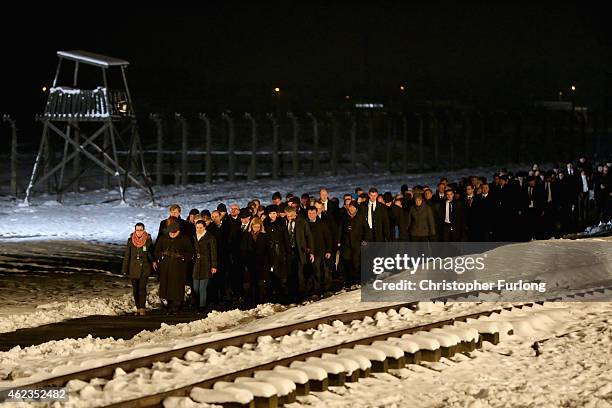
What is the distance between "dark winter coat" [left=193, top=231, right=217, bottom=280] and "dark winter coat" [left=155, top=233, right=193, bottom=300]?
0.19 metres

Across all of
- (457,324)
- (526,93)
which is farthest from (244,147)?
(457,324)

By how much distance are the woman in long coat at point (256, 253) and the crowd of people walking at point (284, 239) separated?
0.01 m

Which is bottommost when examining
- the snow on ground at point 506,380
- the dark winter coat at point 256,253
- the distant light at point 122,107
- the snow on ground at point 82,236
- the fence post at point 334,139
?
the snow on ground at point 82,236

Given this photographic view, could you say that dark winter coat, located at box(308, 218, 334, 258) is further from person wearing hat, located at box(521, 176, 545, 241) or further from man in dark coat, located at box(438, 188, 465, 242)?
person wearing hat, located at box(521, 176, 545, 241)

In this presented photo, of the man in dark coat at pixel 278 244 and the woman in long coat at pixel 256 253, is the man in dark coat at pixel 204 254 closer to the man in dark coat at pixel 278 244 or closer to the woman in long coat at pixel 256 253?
the woman in long coat at pixel 256 253

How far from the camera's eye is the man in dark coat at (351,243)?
752 inches

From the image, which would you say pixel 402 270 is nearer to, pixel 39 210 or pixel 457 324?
pixel 457 324

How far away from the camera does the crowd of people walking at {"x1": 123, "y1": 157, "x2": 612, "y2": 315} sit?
16422 mm

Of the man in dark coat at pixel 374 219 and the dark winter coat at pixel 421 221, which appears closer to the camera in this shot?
the man in dark coat at pixel 374 219

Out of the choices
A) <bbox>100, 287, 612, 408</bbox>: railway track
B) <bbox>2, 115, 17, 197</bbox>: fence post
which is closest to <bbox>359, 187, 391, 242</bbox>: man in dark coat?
<bbox>100, 287, 612, 408</bbox>: railway track

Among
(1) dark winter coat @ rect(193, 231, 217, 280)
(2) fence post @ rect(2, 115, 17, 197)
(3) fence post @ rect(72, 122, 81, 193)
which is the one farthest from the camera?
(3) fence post @ rect(72, 122, 81, 193)

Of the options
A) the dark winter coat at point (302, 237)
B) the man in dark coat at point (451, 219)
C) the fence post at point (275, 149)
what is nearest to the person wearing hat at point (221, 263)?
the dark winter coat at point (302, 237)

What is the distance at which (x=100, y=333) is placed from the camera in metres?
14.6

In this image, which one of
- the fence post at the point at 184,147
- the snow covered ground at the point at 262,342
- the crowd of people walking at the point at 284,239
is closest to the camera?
the snow covered ground at the point at 262,342
